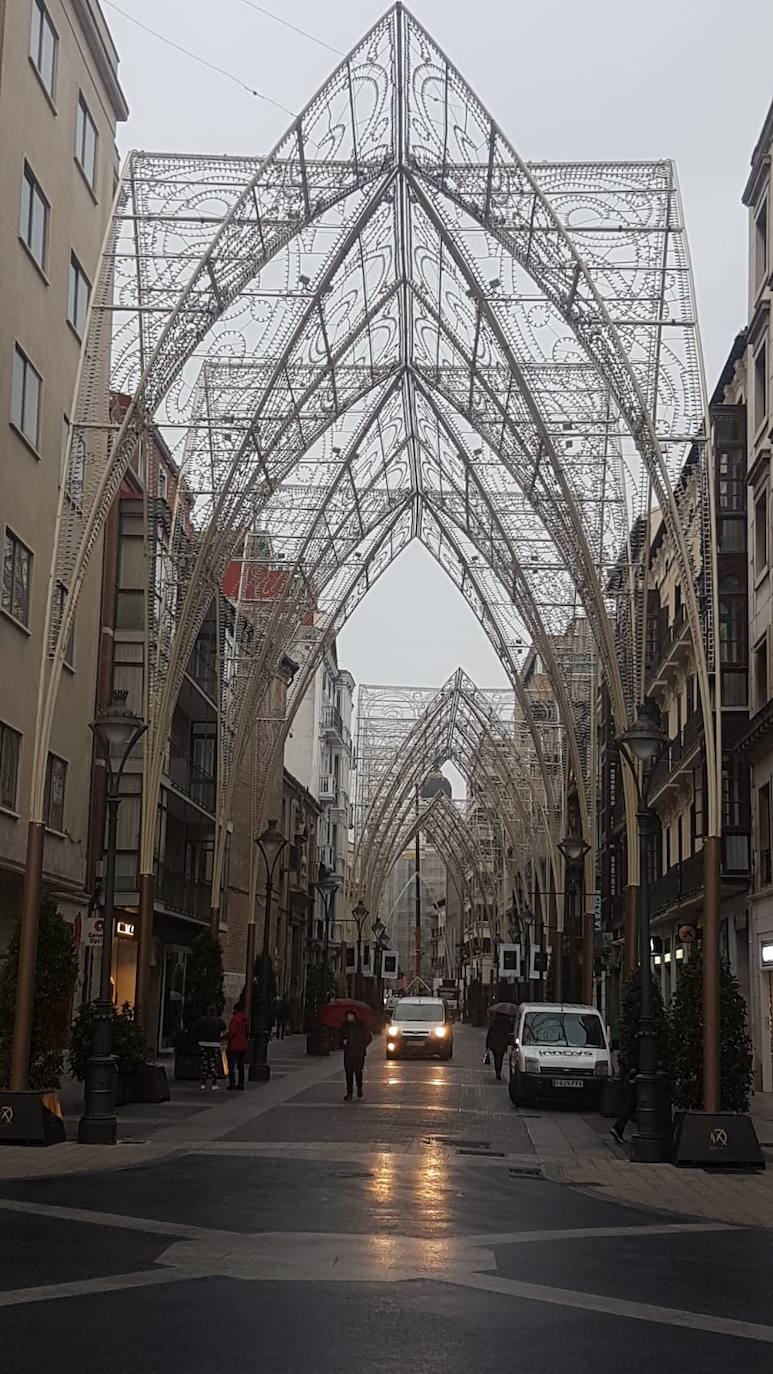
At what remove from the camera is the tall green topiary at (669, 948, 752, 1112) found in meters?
19.9

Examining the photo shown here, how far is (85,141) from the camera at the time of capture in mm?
33969

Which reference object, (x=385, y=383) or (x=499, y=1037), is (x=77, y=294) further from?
(x=499, y=1037)

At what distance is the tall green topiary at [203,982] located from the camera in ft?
112

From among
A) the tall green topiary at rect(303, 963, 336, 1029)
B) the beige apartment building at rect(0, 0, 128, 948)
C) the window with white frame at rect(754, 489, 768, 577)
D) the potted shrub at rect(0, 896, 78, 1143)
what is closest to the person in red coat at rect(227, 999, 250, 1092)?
the beige apartment building at rect(0, 0, 128, 948)

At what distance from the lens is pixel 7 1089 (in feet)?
66.3

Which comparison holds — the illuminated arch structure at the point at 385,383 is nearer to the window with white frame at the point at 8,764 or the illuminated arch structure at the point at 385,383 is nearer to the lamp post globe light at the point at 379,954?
the window with white frame at the point at 8,764

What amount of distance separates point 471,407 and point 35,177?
1124cm

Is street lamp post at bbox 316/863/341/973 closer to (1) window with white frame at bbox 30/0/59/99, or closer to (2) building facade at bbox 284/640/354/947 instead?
(2) building facade at bbox 284/640/354/947

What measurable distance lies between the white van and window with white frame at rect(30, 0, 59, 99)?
20.3 meters

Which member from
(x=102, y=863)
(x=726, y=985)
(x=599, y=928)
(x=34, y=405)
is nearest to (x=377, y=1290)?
(x=726, y=985)

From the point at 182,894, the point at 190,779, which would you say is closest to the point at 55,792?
the point at 182,894

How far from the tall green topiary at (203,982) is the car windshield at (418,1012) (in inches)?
679

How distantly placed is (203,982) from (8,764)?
26.1 ft

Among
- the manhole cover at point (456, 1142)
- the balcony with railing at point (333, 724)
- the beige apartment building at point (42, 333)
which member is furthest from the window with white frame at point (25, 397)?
the balcony with railing at point (333, 724)
